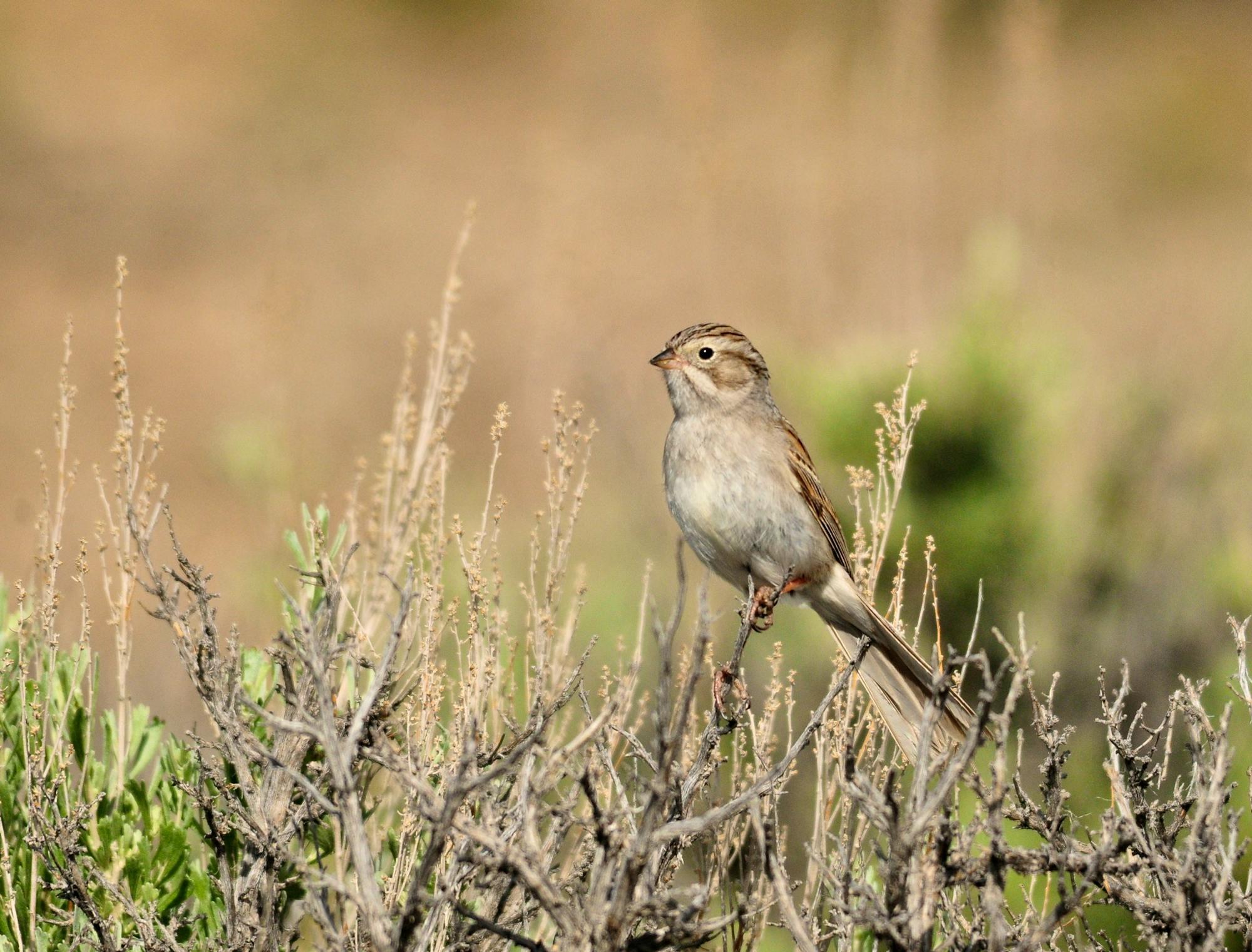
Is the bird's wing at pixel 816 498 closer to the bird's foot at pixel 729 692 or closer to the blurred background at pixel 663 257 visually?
the bird's foot at pixel 729 692

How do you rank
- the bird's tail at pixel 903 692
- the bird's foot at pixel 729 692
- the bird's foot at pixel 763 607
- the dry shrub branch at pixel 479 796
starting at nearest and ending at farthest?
the dry shrub branch at pixel 479 796 < the bird's foot at pixel 729 692 < the bird's tail at pixel 903 692 < the bird's foot at pixel 763 607

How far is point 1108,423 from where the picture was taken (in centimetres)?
697

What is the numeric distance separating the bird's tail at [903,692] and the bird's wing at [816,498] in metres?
0.47

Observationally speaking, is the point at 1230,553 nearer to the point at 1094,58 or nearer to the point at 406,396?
the point at 406,396

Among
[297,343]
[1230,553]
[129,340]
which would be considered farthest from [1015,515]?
[129,340]

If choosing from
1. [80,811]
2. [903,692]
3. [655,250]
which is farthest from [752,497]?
[655,250]

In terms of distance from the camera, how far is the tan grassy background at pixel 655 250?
6539 mm

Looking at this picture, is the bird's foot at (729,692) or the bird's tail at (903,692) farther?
the bird's tail at (903,692)

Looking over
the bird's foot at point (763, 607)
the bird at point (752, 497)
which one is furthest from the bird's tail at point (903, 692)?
the bird's foot at point (763, 607)

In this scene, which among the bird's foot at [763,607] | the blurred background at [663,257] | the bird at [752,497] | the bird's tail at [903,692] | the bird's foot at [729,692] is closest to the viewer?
the bird's foot at [729,692]

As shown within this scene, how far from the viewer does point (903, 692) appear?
3.88 meters

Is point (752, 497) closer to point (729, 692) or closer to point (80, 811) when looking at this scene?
point (729, 692)

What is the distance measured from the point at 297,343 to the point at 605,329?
12.3 feet

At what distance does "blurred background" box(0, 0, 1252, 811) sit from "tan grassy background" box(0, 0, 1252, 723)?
0.04 m
